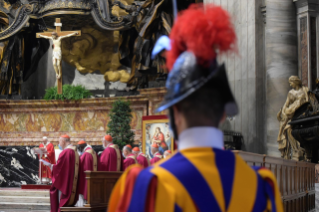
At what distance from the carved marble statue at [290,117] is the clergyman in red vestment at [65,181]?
579cm

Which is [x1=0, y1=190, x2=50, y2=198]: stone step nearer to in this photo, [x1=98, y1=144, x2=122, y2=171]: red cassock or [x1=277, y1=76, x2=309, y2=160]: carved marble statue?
[x1=98, y1=144, x2=122, y2=171]: red cassock

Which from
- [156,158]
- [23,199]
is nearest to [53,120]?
[23,199]

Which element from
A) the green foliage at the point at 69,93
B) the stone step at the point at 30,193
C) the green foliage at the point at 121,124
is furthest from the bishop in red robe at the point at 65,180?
the green foliage at the point at 69,93

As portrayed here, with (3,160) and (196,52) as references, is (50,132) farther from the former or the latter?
(196,52)

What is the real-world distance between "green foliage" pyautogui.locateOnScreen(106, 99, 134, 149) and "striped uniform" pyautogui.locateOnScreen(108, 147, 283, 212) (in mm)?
14881

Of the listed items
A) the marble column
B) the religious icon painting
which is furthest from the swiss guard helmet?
the religious icon painting

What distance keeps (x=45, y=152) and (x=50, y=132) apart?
4.53 metres

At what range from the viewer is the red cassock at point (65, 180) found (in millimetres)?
9797

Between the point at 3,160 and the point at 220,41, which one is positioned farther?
the point at 3,160

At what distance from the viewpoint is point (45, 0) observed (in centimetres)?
1825

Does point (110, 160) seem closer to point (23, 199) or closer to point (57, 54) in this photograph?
point (23, 199)

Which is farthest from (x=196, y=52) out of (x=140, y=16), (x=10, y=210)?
(x=140, y=16)

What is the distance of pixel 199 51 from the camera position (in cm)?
181

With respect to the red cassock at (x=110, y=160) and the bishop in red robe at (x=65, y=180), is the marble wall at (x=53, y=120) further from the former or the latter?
the bishop in red robe at (x=65, y=180)
